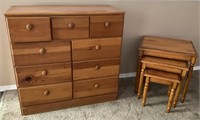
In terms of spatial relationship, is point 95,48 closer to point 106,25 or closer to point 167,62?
point 106,25

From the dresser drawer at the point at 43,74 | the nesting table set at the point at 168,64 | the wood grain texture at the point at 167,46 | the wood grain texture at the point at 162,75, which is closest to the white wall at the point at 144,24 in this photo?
the wood grain texture at the point at 167,46

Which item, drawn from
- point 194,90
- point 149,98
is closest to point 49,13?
point 149,98

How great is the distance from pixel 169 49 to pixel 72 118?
45.2 inches

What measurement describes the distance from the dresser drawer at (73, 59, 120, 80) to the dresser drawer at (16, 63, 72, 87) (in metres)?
0.08

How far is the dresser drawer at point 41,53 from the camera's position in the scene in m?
1.44

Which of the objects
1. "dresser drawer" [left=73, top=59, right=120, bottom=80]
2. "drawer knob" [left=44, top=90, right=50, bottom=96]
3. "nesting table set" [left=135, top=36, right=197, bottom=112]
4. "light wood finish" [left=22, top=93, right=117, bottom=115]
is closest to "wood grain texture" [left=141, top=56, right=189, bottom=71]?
"nesting table set" [left=135, top=36, right=197, bottom=112]

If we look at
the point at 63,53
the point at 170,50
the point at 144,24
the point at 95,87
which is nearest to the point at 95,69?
the point at 95,87

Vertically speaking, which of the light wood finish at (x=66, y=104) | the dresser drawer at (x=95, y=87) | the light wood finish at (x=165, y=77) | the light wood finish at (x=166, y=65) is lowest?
the light wood finish at (x=66, y=104)

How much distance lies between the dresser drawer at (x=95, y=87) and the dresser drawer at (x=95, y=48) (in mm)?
252

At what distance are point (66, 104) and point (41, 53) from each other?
0.60 m

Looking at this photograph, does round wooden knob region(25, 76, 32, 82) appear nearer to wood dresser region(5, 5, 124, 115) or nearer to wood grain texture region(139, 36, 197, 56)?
wood dresser region(5, 5, 124, 115)

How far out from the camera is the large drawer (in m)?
1.61

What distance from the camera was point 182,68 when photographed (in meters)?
1.65

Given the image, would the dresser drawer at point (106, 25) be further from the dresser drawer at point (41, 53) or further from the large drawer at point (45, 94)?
the large drawer at point (45, 94)
